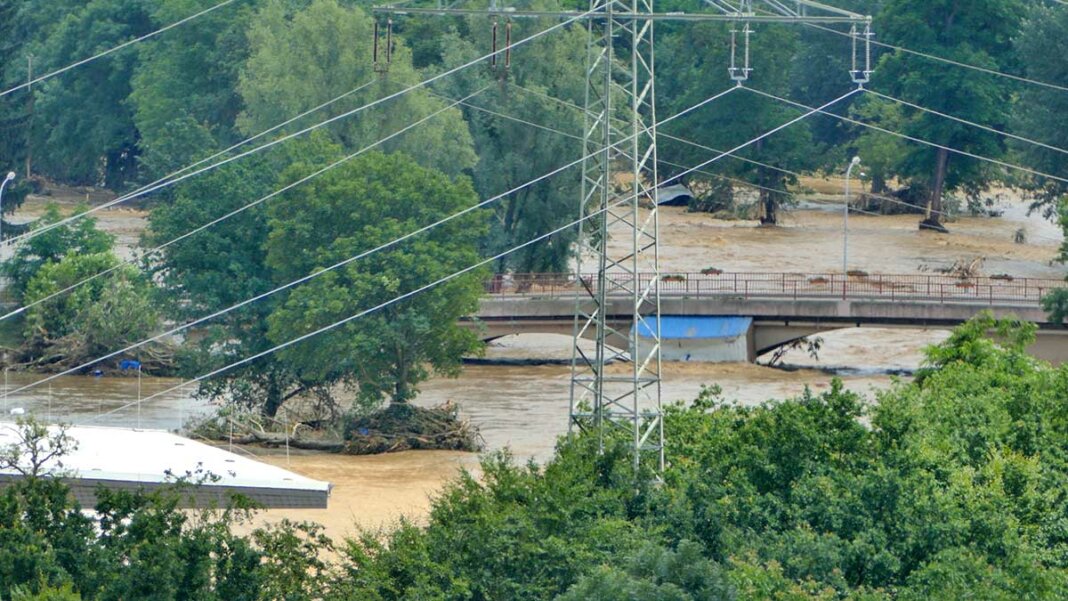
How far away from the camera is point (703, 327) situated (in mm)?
71250

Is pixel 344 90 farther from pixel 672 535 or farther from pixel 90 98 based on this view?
pixel 672 535

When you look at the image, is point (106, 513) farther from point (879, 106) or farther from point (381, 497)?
point (879, 106)

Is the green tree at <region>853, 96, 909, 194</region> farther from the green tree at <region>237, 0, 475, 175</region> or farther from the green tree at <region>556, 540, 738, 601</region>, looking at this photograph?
the green tree at <region>556, 540, 738, 601</region>

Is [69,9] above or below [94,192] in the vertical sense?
above

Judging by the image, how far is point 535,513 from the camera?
31.1 metres

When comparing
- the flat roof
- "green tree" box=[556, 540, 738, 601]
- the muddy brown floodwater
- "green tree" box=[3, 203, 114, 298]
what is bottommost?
the muddy brown floodwater

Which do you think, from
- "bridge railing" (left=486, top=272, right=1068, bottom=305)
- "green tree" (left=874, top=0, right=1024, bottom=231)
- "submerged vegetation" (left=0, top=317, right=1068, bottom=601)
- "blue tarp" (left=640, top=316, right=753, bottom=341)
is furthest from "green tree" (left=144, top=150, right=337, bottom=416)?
"green tree" (left=874, top=0, right=1024, bottom=231)

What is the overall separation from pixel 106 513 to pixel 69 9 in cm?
8959

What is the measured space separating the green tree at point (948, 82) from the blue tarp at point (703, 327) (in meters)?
24.7

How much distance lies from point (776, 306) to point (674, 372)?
422 cm

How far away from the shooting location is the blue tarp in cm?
7081

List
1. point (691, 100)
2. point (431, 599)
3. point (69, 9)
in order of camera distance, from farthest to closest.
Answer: point (69, 9), point (691, 100), point (431, 599)

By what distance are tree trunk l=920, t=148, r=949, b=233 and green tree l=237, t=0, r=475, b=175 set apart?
2597cm

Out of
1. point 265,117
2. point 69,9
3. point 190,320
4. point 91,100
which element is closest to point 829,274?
point 265,117
